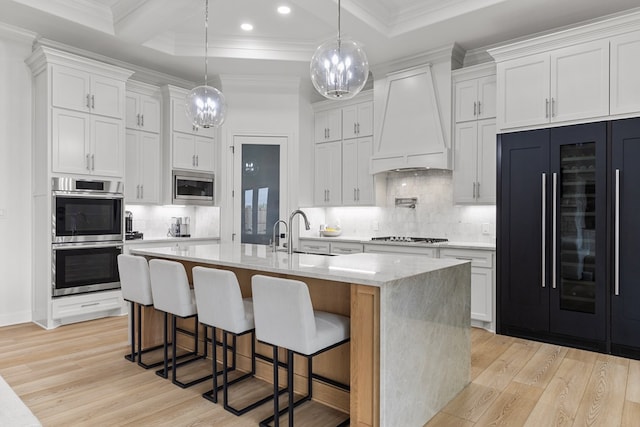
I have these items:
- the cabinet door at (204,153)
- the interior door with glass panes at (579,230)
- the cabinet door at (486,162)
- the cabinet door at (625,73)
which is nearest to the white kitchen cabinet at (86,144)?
the cabinet door at (204,153)

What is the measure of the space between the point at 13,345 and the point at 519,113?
544 centimetres

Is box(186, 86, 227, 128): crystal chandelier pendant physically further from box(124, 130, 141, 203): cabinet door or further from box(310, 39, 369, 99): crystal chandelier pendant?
box(124, 130, 141, 203): cabinet door

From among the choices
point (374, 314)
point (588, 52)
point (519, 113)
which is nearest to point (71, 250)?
point (374, 314)

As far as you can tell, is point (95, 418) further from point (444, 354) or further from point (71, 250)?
point (71, 250)

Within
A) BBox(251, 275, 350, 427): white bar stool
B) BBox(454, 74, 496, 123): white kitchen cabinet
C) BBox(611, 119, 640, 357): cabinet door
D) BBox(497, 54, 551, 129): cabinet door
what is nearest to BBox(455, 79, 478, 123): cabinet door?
BBox(454, 74, 496, 123): white kitchen cabinet

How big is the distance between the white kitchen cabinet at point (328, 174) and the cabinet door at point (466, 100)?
1.83 m

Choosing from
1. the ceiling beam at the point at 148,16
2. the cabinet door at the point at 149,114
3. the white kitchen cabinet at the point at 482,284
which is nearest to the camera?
the ceiling beam at the point at 148,16

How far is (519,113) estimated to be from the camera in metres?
4.20

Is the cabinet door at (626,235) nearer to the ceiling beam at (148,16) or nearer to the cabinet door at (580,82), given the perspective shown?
the cabinet door at (580,82)

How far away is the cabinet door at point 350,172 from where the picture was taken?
19.5 ft

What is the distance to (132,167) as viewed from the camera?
18.0 ft

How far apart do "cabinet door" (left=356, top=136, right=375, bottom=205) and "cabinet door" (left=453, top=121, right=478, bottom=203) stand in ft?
3.97

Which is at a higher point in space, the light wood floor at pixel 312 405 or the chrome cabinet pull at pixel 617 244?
the chrome cabinet pull at pixel 617 244

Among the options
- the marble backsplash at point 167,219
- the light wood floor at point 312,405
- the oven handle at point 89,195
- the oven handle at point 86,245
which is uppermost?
the oven handle at point 89,195
